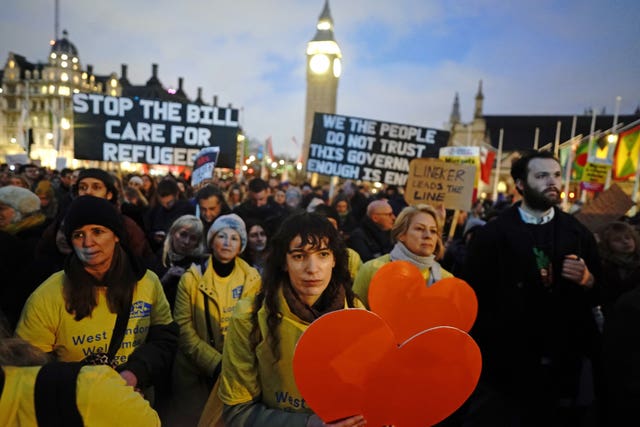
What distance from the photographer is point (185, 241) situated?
3.61 metres

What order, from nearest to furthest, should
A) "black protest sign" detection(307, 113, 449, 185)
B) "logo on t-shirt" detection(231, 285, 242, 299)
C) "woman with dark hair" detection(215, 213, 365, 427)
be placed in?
"woman with dark hair" detection(215, 213, 365, 427) → "logo on t-shirt" detection(231, 285, 242, 299) → "black protest sign" detection(307, 113, 449, 185)

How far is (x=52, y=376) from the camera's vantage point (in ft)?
3.83

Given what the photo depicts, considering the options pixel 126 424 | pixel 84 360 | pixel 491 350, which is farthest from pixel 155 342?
pixel 491 350

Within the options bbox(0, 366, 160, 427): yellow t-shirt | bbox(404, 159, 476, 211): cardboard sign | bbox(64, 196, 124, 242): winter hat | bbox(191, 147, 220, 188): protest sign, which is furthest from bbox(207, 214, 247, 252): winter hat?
bbox(191, 147, 220, 188): protest sign

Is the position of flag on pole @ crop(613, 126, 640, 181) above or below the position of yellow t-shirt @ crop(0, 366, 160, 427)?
above

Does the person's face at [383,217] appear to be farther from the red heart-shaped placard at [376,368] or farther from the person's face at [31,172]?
the person's face at [31,172]

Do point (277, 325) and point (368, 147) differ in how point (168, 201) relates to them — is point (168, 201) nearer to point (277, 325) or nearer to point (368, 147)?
point (277, 325)

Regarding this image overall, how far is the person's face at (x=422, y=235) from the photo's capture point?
319cm

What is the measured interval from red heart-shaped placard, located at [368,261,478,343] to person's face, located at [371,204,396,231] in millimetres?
2950

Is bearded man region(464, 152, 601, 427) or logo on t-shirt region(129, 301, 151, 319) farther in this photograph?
bearded man region(464, 152, 601, 427)

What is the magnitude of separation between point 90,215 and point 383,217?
3729 mm

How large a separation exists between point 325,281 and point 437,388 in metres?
0.65

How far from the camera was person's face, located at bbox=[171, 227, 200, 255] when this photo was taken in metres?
3.60

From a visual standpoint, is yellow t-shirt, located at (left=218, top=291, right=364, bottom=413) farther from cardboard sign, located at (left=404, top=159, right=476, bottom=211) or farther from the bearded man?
cardboard sign, located at (left=404, top=159, right=476, bottom=211)
